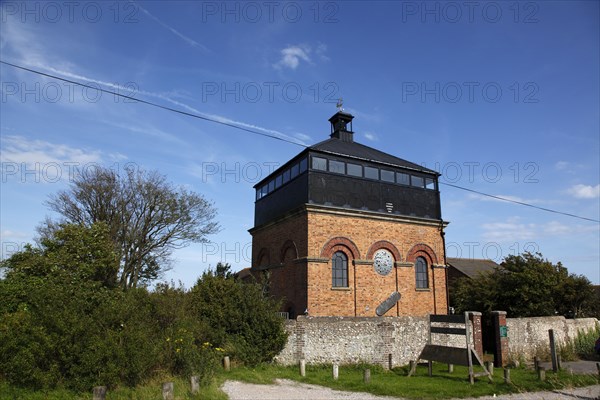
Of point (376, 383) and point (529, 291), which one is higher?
point (529, 291)

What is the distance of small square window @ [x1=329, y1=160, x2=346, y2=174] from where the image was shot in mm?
19812

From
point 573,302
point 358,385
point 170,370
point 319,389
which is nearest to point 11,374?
point 170,370

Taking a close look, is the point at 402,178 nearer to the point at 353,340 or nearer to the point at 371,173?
the point at 371,173

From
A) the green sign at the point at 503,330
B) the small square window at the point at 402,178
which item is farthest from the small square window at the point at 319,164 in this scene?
the green sign at the point at 503,330

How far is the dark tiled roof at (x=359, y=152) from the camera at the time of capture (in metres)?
20.5

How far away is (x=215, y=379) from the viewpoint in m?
10.8

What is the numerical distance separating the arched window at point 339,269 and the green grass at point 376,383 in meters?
5.29

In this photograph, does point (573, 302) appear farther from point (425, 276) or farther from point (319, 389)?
point (319, 389)

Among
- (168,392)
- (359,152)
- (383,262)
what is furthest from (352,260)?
(168,392)

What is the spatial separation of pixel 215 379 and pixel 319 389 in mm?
2680

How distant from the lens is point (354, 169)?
2033 centimetres

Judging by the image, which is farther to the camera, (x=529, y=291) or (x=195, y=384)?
(x=529, y=291)

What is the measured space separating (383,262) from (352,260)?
5.53 ft

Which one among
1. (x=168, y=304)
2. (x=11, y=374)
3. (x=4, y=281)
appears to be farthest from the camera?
(x=4, y=281)
